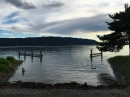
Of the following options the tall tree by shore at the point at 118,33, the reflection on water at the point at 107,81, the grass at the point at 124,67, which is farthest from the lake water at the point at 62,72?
the tall tree by shore at the point at 118,33

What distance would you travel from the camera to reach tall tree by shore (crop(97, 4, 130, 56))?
121ft

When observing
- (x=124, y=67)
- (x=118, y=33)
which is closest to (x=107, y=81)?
(x=124, y=67)

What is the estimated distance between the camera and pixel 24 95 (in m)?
10.6

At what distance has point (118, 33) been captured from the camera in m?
38.9

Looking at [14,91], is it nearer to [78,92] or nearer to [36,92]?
[36,92]

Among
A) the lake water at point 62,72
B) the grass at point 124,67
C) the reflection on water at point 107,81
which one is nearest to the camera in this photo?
the grass at point 124,67

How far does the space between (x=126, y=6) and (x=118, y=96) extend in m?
32.0

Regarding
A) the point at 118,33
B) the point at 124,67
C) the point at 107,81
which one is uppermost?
the point at 118,33

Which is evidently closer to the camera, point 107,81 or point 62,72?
point 107,81

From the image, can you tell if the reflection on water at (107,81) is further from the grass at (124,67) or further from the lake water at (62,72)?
the grass at (124,67)

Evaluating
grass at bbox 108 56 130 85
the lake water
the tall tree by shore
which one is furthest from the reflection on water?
→ the tall tree by shore

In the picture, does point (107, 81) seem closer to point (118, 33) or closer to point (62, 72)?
point (62, 72)

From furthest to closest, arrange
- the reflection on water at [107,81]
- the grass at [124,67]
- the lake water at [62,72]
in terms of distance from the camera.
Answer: the lake water at [62,72], the reflection on water at [107,81], the grass at [124,67]

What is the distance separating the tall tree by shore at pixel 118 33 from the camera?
1457 inches
